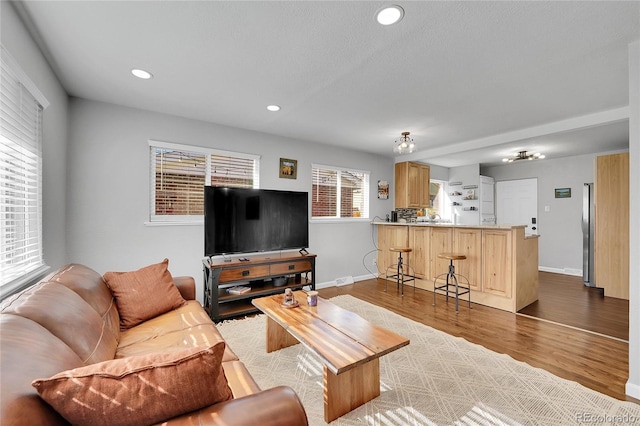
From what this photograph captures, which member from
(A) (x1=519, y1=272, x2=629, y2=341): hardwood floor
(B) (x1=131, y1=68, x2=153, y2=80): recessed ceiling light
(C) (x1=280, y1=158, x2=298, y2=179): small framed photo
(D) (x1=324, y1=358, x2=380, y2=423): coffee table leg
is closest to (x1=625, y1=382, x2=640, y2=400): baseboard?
(A) (x1=519, y1=272, x2=629, y2=341): hardwood floor

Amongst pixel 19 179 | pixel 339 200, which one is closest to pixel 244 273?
pixel 19 179

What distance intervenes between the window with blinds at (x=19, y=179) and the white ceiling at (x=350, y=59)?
0.42m

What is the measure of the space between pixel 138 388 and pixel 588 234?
21.1 feet

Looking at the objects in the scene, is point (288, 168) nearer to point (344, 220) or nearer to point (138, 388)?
point (344, 220)

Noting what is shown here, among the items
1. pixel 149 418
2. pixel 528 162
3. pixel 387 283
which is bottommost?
pixel 387 283

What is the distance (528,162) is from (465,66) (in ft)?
16.8

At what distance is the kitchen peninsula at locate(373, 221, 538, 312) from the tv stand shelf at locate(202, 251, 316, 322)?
2009 millimetres

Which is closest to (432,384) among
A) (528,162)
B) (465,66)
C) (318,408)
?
(318,408)

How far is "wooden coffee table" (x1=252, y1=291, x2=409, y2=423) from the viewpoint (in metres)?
1.56

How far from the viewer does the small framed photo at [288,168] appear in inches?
165

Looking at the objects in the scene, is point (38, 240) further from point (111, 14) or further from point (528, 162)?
point (528, 162)

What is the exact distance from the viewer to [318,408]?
5.74ft

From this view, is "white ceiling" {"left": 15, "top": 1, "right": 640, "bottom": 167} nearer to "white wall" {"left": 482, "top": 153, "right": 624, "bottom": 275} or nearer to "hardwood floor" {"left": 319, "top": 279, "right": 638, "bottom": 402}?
"white wall" {"left": 482, "top": 153, "right": 624, "bottom": 275}

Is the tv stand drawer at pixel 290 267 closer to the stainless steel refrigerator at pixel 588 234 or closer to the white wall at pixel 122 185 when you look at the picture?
the white wall at pixel 122 185
